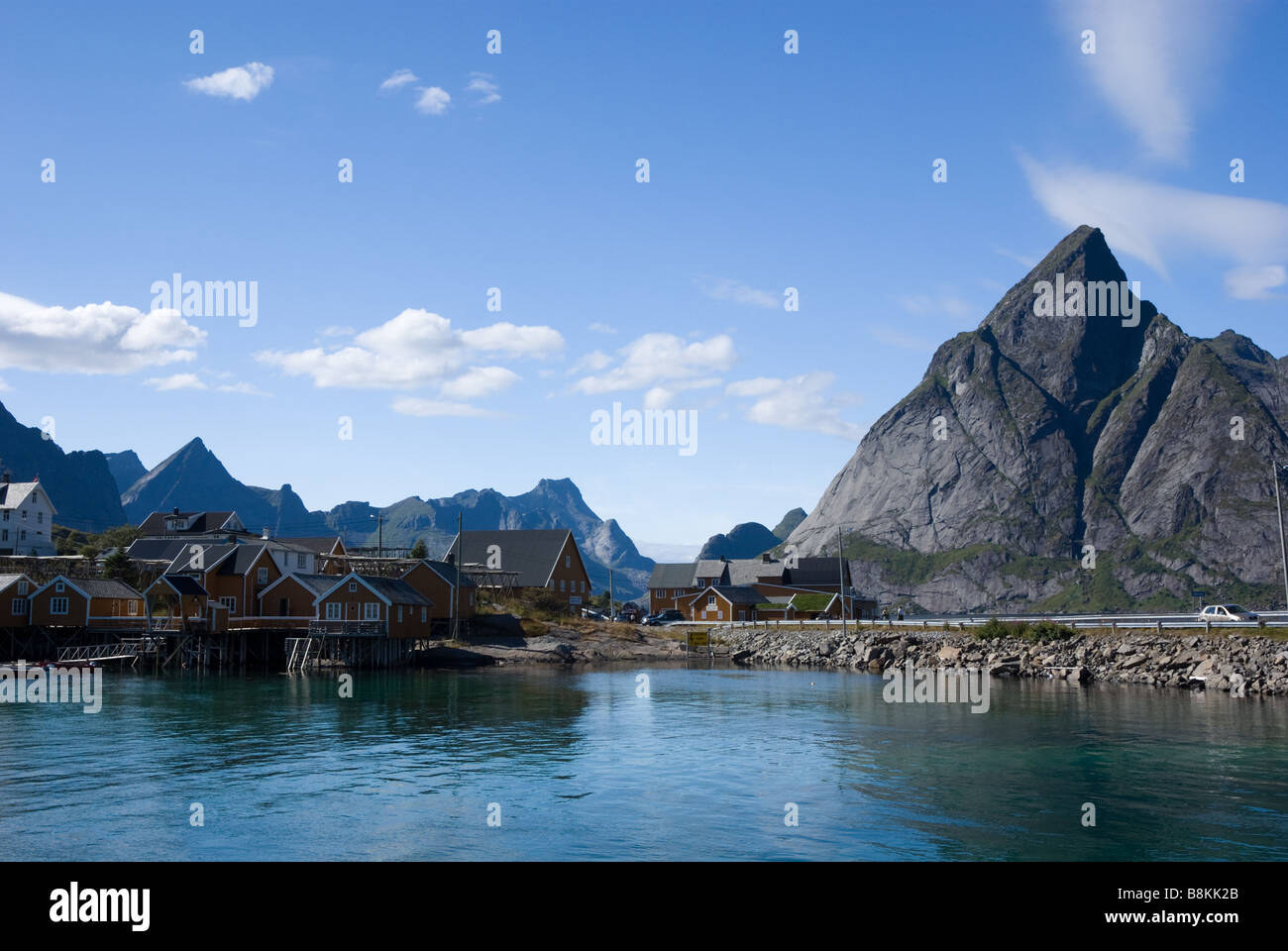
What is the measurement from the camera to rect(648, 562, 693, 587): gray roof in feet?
497

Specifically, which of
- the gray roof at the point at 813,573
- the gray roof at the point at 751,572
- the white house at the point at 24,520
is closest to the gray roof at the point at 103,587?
the white house at the point at 24,520

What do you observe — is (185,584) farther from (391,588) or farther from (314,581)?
(391,588)

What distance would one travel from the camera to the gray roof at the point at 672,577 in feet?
497

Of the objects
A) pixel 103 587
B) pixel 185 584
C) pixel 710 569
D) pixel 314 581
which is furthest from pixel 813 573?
pixel 103 587

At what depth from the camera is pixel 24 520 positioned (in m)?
125

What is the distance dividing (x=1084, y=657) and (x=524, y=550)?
74.5m

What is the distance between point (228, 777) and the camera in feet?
94.0

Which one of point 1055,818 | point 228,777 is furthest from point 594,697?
point 1055,818

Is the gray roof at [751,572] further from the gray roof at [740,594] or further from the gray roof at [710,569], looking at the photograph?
the gray roof at [740,594]

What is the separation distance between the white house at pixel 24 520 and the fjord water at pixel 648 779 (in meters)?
89.2

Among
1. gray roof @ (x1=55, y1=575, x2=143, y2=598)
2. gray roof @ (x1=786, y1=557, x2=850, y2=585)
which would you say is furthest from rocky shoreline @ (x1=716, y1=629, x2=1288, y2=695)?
gray roof @ (x1=786, y1=557, x2=850, y2=585)

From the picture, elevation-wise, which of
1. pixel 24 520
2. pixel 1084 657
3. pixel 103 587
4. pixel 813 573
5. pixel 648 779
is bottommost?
pixel 1084 657

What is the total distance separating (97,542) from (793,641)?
9567 cm
